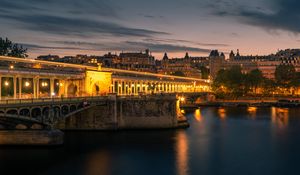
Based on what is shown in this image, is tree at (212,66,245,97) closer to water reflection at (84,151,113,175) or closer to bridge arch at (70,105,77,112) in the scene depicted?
bridge arch at (70,105,77,112)

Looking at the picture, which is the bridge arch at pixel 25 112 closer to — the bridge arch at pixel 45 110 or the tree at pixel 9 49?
the bridge arch at pixel 45 110

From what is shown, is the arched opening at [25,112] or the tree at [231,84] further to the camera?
the tree at [231,84]

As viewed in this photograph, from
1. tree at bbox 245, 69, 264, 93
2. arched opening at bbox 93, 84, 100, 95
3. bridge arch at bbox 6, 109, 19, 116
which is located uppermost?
tree at bbox 245, 69, 264, 93

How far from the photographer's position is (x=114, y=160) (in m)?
48.4

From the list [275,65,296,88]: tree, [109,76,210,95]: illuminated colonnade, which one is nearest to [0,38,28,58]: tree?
[109,76,210,95]: illuminated colonnade

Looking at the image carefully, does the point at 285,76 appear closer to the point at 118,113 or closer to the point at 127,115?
the point at 127,115

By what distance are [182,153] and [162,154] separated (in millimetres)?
2634

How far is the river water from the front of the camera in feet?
145

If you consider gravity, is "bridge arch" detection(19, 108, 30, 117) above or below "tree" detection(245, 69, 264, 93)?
below

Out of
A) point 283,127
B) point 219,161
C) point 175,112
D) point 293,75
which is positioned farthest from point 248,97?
point 219,161

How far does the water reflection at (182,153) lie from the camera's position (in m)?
44.5

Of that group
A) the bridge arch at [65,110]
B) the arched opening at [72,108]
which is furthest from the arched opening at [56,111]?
the arched opening at [72,108]

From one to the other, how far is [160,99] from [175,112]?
12.1 feet

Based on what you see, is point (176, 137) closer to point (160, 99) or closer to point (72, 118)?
point (160, 99)
